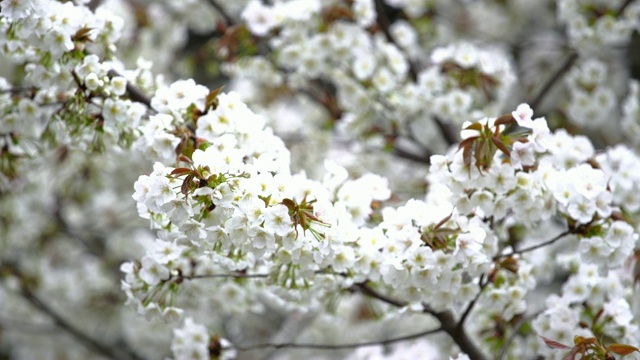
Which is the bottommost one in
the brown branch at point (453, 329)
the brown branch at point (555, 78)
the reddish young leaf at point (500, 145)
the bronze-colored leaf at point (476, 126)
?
the brown branch at point (453, 329)

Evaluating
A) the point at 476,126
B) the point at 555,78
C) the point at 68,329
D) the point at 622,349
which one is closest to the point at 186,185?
the point at 476,126

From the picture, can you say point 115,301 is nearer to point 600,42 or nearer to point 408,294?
point 408,294

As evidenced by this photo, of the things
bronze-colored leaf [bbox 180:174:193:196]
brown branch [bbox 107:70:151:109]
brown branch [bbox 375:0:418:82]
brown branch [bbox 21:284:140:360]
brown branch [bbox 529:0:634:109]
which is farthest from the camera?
brown branch [bbox 21:284:140:360]

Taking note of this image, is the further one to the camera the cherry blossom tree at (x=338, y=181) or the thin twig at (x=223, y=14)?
the thin twig at (x=223, y=14)

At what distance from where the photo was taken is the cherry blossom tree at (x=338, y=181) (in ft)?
6.77

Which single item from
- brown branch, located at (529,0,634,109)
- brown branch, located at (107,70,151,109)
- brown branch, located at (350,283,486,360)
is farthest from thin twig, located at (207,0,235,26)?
brown branch, located at (350,283,486,360)

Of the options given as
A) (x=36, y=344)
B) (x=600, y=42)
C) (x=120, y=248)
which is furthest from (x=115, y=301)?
(x=600, y=42)

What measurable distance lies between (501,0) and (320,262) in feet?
13.2

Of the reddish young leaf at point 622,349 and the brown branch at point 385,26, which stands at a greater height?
the brown branch at point 385,26

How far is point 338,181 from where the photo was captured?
232 cm

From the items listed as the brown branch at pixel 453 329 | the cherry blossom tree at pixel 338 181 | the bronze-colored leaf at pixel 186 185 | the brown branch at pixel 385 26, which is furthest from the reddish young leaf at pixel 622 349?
the brown branch at pixel 385 26

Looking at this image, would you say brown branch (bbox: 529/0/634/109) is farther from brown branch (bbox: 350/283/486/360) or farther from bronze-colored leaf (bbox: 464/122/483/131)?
bronze-colored leaf (bbox: 464/122/483/131)

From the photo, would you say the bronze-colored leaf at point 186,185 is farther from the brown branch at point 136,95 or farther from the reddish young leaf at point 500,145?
the reddish young leaf at point 500,145

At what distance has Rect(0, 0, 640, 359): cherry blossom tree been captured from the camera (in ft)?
6.77
